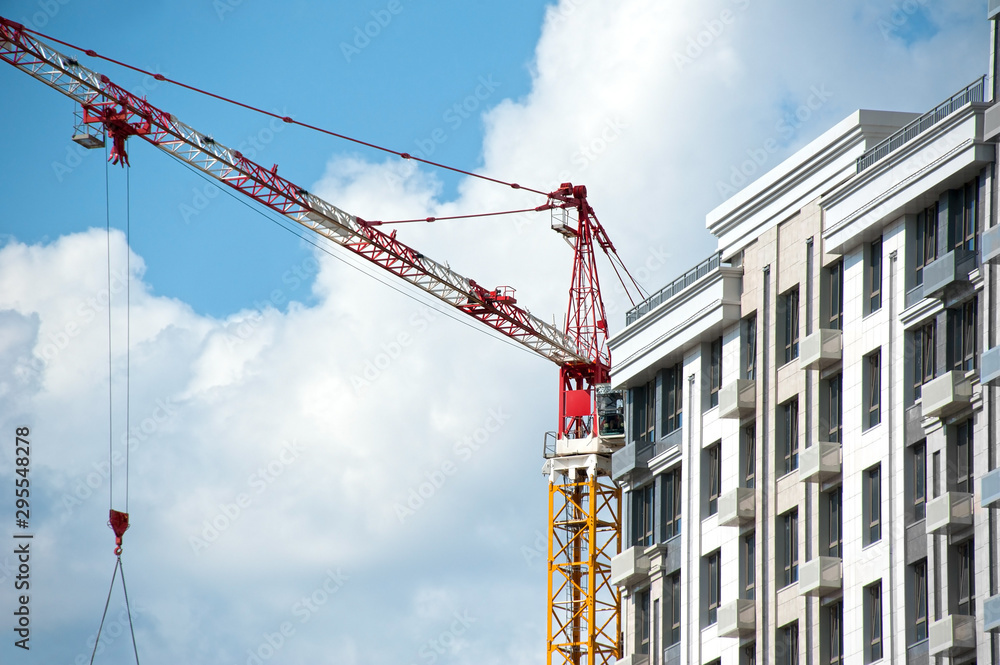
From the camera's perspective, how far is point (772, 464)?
66562 millimetres

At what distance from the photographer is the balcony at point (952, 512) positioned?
5619 cm

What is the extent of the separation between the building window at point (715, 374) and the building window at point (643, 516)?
5.89 meters

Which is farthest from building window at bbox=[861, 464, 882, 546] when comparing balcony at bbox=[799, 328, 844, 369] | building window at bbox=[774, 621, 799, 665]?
building window at bbox=[774, 621, 799, 665]

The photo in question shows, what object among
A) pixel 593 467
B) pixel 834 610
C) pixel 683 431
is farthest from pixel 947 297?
pixel 593 467

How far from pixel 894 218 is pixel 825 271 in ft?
14.5

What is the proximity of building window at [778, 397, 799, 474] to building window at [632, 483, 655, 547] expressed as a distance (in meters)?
10.3

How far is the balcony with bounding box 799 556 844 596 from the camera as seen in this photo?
6200cm

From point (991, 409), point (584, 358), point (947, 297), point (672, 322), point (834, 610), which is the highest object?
point (584, 358)

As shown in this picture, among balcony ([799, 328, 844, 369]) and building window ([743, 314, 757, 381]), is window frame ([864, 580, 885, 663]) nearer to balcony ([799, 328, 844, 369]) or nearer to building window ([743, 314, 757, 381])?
balcony ([799, 328, 844, 369])

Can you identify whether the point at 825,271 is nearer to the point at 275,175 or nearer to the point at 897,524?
the point at 897,524

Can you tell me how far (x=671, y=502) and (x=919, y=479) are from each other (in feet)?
55.7

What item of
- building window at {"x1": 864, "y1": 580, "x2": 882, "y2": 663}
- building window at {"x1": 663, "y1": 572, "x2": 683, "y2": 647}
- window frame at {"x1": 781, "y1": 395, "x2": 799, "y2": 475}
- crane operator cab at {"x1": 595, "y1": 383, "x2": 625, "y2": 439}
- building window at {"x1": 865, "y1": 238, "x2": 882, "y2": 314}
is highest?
crane operator cab at {"x1": 595, "y1": 383, "x2": 625, "y2": 439}

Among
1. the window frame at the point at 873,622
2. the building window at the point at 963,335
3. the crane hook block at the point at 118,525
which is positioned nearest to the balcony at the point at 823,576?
the window frame at the point at 873,622

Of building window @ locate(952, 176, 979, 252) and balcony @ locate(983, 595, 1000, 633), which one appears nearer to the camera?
balcony @ locate(983, 595, 1000, 633)
